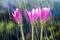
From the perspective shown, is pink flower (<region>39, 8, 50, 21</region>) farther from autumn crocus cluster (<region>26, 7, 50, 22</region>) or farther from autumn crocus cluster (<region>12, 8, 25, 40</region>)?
autumn crocus cluster (<region>12, 8, 25, 40</region>)

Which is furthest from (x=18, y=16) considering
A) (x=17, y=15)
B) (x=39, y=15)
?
(x=39, y=15)

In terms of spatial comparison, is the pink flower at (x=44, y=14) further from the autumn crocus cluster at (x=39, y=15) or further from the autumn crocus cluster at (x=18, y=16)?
the autumn crocus cluster at (x=18, y=16)

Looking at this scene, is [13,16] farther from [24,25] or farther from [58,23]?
[58,23]

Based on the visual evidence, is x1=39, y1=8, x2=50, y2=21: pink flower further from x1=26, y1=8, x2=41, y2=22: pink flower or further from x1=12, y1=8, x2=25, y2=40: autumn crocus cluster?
x1=12, y1=8, x2=25, y2=40: autumn crocus cluster

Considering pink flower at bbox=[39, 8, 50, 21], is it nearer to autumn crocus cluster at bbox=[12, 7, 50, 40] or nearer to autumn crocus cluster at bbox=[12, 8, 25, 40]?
autumn crocus cluster at bbox=[12, 7, 50, 40]

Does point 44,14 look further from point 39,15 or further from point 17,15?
point 17,15

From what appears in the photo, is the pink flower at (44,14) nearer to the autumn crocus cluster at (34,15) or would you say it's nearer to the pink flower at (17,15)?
the autumn crocus cluster at (34,15)

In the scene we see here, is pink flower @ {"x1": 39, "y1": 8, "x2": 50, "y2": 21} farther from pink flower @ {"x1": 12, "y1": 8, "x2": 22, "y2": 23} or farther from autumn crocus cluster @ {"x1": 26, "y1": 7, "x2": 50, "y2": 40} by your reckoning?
pink flower @ {"x1": 12, "y1": 8, "x2": 22, "y2": 23}

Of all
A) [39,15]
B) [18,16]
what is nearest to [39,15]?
[39,15]

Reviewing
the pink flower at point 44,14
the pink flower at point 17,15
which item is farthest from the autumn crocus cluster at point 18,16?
the pink flower at point 44,14

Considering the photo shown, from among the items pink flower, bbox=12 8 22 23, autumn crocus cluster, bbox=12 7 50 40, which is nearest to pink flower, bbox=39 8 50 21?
autumn crocus cluster, bbox=12 7 50 40

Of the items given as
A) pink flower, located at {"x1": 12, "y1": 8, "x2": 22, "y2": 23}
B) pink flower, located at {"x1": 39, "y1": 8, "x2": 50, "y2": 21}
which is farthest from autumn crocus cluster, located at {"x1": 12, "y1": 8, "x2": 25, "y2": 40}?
pink flower, located at {"x1": 39, "y1": 8, "x2": 50, "y2": 21}

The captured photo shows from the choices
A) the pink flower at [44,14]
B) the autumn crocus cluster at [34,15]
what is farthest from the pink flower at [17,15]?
the pink flower at [44,14]

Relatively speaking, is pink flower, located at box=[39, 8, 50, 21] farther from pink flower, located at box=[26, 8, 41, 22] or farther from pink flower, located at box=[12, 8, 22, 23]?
pink flower, located at box=[12, 8, 22, 23]
